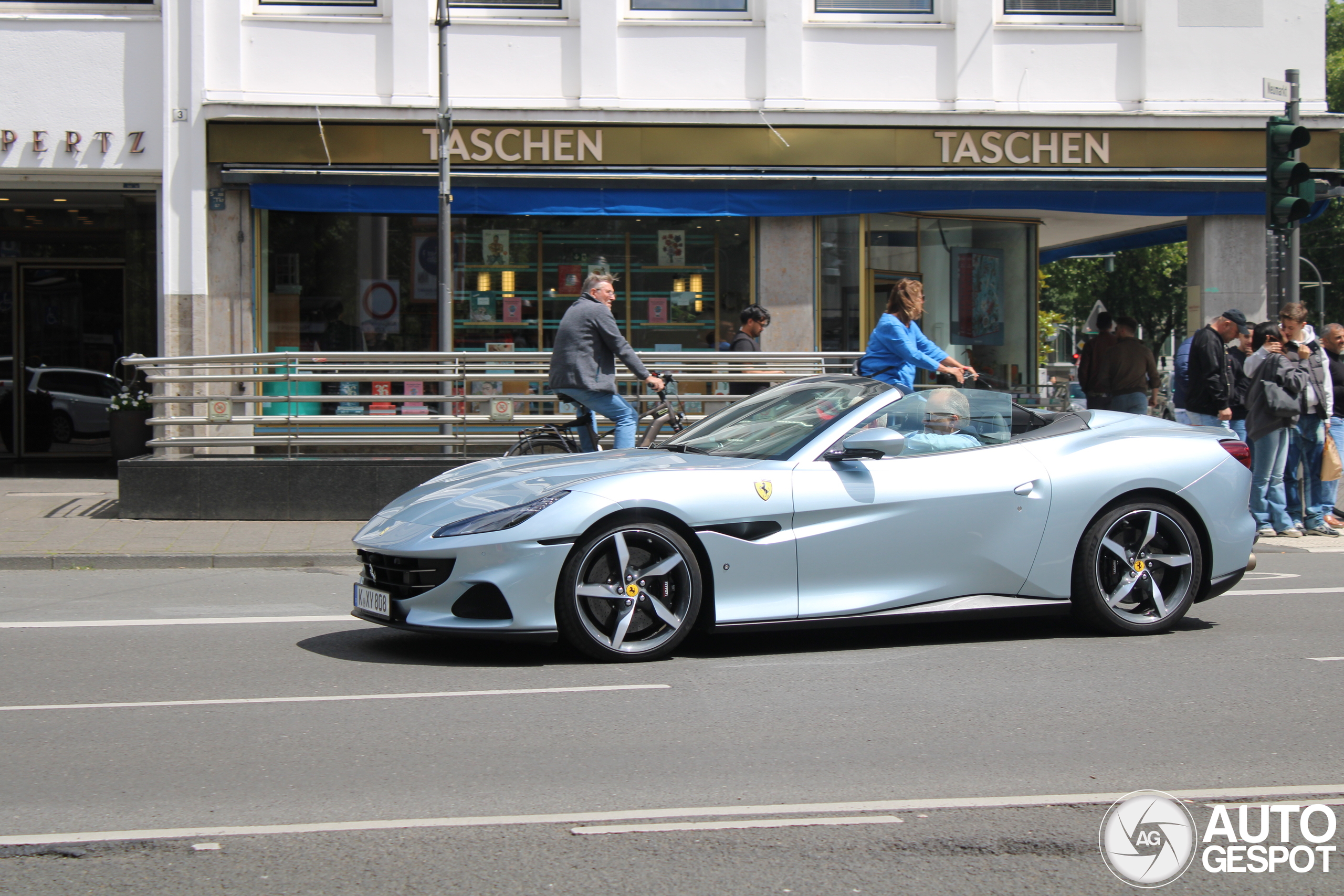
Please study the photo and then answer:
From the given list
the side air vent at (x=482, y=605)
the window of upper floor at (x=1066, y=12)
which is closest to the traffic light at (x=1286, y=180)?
the window of upper floor at (x=1066, y=12)

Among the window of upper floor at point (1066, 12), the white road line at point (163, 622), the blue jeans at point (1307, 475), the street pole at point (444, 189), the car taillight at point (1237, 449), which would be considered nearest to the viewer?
the car taillight at point (1237, 449)

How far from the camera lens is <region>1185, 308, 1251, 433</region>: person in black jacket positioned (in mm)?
11352

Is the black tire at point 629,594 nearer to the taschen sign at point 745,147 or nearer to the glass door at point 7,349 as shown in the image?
the taschen sign at point 745,147

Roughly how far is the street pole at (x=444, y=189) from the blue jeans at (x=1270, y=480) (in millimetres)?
7887

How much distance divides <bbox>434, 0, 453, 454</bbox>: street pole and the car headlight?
325 inches

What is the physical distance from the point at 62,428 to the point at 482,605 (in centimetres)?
1316

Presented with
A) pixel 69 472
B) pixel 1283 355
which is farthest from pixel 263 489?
pixel 1283 355

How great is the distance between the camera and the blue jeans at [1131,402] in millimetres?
13578

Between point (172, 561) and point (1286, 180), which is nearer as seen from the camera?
point (172, 561)

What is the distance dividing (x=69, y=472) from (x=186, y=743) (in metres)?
12.0

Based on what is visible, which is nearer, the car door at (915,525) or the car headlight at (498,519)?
the car headlight at (498,519)

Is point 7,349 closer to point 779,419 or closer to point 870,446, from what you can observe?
point 779,419

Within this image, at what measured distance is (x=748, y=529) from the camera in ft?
20.0
